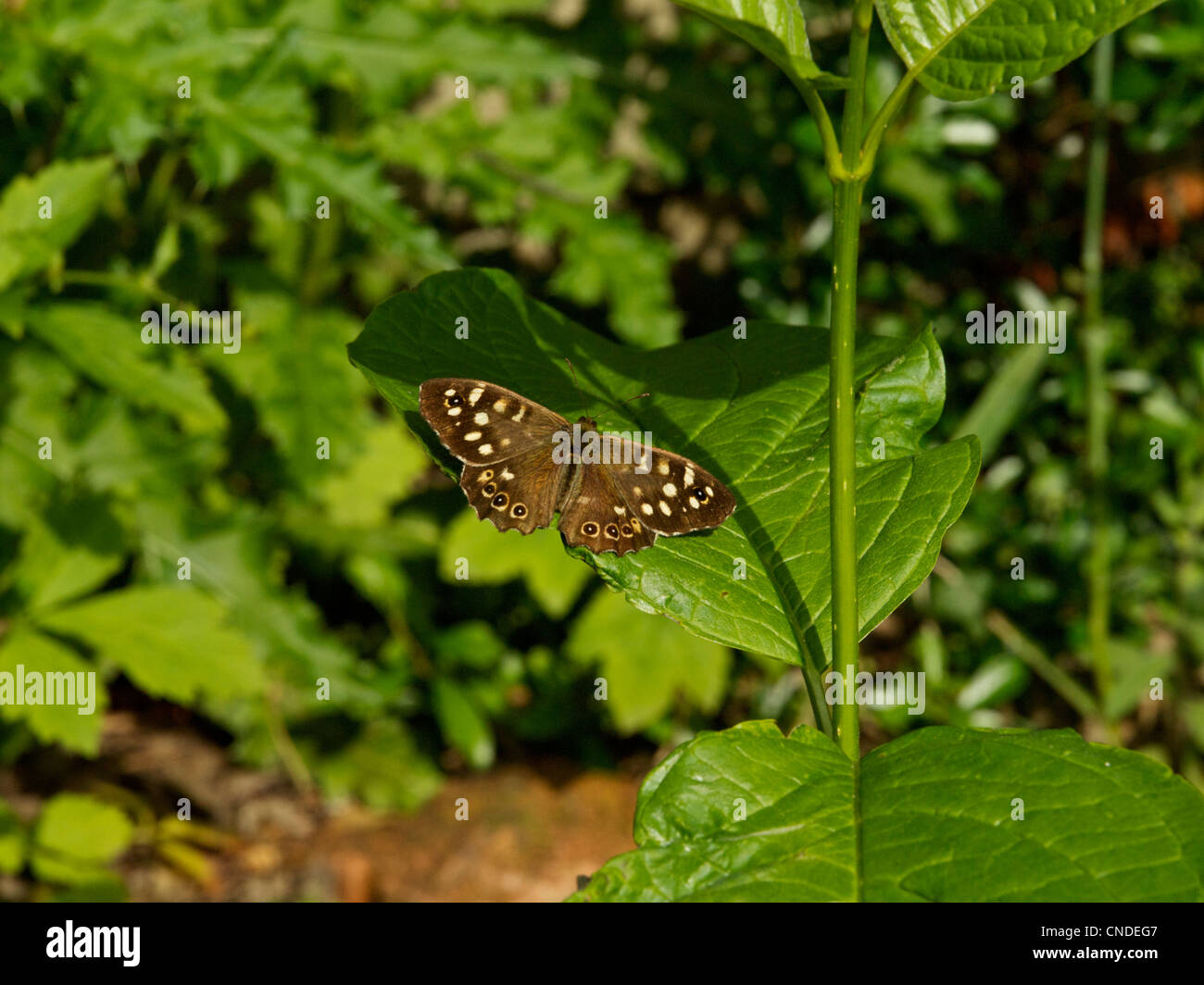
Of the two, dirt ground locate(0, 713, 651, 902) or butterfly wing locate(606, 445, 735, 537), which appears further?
dirt ground locate(0, 713, 651, 902)

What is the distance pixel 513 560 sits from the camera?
138 inches

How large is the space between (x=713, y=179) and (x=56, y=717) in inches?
96.7

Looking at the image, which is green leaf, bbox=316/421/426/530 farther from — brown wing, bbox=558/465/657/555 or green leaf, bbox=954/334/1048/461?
brown wing, bbox=558/465/657/555

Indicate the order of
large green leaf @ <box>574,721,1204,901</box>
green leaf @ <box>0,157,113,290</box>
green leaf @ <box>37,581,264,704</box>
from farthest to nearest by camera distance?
green leaf @ <box>37,581,264,704</box>
green leaf @ <box>0,157,113,290</box>
large green leaf @ <box>574,721,1204,901</box>

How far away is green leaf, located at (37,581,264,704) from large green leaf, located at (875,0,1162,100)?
2372mm

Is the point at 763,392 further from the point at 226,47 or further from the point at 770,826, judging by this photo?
the point at 226,47

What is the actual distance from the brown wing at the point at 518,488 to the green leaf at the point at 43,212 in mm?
1146

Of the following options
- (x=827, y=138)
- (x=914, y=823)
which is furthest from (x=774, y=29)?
A: (x=914, y=823)

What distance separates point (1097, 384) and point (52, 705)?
2.85 m

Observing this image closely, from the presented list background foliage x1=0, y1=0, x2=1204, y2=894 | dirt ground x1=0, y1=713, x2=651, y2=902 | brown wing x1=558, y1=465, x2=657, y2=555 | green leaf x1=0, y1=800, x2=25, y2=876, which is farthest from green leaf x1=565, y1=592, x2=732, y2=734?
brown wing x1=558, y1=465, x2=657, y2=555

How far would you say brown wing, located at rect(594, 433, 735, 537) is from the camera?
1.18 metres

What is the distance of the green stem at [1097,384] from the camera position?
3084 millimetres

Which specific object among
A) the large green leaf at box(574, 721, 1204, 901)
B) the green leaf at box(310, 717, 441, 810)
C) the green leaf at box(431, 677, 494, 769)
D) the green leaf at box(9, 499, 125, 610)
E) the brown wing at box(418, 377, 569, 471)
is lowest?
the green leaf at box(310, 717, 441, 810)

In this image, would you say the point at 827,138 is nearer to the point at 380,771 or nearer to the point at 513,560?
the point at 513,560
